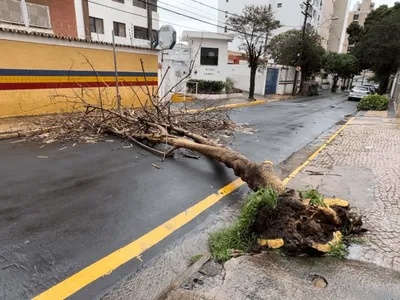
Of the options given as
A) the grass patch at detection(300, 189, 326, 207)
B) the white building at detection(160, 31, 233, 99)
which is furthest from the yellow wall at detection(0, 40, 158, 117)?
the white building at detection(160, 31, 233, 99)

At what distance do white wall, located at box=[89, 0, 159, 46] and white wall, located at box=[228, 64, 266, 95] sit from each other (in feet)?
30.2

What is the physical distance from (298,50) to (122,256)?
98.1ft

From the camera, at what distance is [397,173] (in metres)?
5.21

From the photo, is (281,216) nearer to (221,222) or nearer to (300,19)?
(221,222)

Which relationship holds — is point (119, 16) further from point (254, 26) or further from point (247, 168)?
point (247, 168)

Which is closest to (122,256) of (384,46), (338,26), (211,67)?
(211,67)

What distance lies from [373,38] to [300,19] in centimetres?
2205

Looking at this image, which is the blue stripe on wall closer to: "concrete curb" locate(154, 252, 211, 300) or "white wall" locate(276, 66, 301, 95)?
"concrete curb" locate(154, 252, 211, 300)

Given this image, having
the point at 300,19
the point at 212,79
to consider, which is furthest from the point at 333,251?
the point at 300,19

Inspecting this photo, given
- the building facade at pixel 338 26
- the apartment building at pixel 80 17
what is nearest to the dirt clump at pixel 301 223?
the apartment building at pixel 80 17

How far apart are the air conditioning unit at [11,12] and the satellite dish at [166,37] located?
26.1 ft

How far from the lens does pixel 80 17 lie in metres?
20.5

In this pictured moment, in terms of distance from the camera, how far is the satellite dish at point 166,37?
48.3 ft

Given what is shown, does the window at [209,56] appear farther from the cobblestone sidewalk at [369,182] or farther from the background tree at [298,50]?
the cobblestone sidewalk at [369,182]
